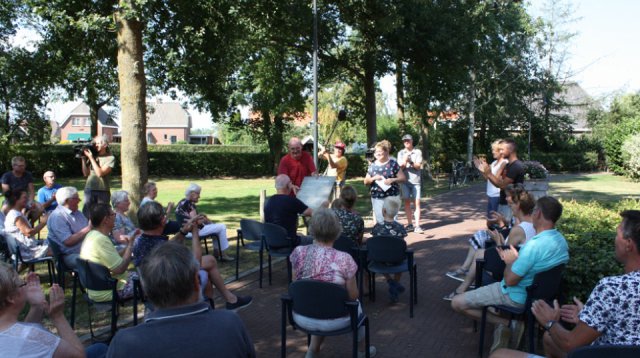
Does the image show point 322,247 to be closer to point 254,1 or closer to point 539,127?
point 254,1

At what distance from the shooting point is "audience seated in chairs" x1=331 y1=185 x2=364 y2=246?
5922mm

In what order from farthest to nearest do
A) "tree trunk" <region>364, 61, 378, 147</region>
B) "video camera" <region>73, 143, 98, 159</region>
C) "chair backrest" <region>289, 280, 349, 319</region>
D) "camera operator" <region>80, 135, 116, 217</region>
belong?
"tree trunk" <region>364, 61, 378, 147</region>
"video camera" <region>73, 143, 98, 159</region>
"camera operator" <region>80, 135, 116, 217</region>
"chair backrest" <region>289, 280, 349, 319</region>

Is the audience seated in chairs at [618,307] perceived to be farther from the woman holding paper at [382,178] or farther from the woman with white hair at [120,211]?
the woman holding paper at [382,178]

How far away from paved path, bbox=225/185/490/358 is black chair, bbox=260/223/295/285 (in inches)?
20.5

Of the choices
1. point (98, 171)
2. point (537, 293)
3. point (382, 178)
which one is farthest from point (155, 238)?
point (382, 178)

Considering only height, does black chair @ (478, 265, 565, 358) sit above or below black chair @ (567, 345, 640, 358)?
below

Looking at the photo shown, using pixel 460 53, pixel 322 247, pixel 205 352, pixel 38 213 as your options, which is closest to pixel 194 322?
pixel 205 352

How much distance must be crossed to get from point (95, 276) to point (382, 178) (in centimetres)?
547

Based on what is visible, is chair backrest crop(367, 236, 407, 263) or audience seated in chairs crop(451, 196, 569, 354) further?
chair backrest crop(367, 236, 407, 263)

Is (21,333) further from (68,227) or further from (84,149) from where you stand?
(84,149)

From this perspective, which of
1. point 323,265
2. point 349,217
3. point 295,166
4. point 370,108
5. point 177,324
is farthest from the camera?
point 370,108

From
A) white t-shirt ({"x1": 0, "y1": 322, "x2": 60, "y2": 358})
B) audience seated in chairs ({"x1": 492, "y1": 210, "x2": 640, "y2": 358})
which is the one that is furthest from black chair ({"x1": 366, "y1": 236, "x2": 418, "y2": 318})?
white t-shirt ({"x1": 0, "y1": 322, "x2": 60, "y2": 358})

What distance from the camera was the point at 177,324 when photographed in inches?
81.4

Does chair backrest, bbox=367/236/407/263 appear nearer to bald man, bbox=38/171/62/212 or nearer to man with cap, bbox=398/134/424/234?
man with cap, bbox=398/134/424/234
